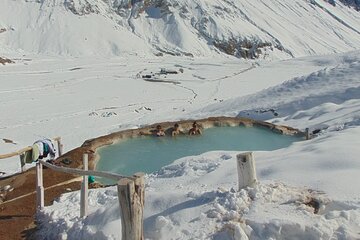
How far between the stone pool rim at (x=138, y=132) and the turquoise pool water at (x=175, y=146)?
27cm

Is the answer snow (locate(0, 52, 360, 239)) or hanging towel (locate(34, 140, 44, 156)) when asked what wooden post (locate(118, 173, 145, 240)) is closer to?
snow (locate(0, 52, 360, 239))

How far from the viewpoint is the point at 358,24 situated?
578ft

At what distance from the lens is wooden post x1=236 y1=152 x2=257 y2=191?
696 centimetres

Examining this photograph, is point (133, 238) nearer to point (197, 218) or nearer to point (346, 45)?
point (197, 218)

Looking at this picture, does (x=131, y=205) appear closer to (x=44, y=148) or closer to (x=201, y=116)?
(x=44, y=148)

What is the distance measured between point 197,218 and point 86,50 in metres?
90.2

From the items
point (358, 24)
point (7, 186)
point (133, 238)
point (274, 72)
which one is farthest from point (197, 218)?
point (358, 24)

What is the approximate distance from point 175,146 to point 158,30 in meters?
100

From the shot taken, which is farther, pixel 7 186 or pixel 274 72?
pixel 274 72

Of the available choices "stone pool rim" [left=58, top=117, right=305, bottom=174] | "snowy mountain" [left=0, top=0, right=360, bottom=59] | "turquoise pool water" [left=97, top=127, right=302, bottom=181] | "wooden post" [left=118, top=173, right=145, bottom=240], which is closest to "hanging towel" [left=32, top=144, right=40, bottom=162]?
"stone pool rim" [left=58, top=117, right=305, bottom=174]

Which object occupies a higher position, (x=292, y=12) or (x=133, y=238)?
(x=292, y=12)

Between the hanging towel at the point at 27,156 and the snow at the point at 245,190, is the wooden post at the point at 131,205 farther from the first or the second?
the hanging towel at the point at 27,156

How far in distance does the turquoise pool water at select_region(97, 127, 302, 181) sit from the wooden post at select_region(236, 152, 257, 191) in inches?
345

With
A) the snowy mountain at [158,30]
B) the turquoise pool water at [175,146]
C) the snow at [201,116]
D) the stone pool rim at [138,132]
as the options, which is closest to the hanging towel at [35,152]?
the stone pool rim at [138,132]
